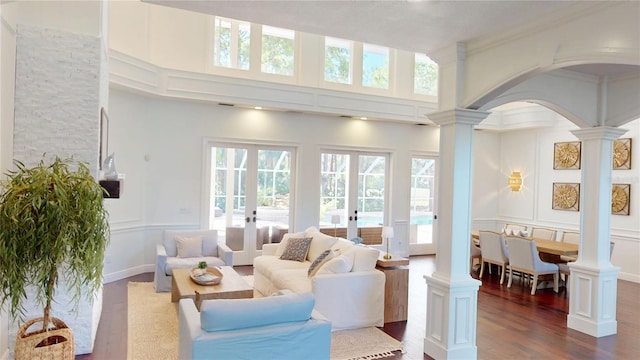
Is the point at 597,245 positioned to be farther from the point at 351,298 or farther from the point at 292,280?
the point at 292,280

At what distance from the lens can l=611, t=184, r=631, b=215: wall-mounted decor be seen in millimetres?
7348

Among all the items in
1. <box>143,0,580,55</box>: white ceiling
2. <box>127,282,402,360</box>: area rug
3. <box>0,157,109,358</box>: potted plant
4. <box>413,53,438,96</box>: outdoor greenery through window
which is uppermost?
<box>413,53,438,96</box>: outdoor greenery through window

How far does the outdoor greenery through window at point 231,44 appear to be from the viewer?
7395 mm

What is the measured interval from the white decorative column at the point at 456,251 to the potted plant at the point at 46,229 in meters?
2.90

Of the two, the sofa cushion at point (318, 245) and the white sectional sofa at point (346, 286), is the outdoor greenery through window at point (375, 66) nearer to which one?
the sofa cushion at point (318, 245)

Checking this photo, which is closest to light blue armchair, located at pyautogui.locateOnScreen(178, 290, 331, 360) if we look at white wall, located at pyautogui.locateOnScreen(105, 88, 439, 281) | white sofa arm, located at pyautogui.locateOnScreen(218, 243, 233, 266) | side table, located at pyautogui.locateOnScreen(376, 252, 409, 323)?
side table, located at pyautogui.locateOnScreen(376, 252, 409, 323)

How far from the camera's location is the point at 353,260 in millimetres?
4723

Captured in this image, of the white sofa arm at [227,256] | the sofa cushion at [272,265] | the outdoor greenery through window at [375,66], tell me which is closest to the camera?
the sofa cushion at [272,265]

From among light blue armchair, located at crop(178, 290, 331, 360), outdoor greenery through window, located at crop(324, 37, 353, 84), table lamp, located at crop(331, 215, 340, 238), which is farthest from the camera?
table lamp, located at crop(331, 215, 340, 238)

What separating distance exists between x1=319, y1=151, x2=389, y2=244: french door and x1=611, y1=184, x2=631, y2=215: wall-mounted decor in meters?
4.28

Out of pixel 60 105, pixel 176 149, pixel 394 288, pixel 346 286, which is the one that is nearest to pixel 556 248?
pixel 394 288

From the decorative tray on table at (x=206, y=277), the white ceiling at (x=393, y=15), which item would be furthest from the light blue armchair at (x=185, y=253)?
the white ceiling at (x=393, y=15)

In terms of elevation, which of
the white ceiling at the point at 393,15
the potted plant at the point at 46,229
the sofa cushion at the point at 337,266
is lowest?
the sofa cushion at the point at 337,266

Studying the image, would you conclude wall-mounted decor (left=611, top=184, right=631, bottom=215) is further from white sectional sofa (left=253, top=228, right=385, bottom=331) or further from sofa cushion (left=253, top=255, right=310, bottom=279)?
sofa cushion (left=253, top=255, right=310, bottom=279)
